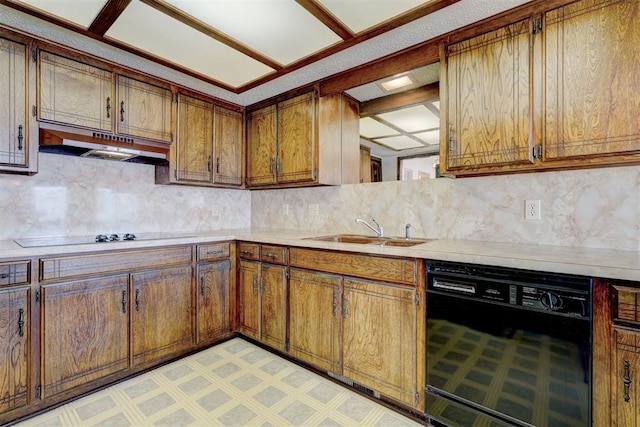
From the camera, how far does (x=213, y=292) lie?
2.66 metres

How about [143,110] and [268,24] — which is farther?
[143,110]

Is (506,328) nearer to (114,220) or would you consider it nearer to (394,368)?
(394,368)

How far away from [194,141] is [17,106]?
119 cm

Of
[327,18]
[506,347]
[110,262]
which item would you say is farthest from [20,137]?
[506,347]

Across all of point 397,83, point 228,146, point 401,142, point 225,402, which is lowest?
point 225,402

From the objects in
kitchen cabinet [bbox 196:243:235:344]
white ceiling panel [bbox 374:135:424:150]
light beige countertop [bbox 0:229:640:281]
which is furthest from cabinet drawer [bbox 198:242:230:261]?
white ceiling panel [bbox 374:135:424:150]

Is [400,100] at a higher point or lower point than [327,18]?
lower

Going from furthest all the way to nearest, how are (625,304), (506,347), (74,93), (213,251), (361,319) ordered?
(213,251) → (74,93) → (361,319) → (506,347) → (625,304)

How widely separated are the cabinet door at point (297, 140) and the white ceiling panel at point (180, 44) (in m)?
0.41

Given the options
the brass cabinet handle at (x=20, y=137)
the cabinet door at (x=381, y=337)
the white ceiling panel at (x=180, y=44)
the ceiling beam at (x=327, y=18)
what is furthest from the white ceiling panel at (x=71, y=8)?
the cabinet door at (x=381, y=337)

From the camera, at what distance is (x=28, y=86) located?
1982mm

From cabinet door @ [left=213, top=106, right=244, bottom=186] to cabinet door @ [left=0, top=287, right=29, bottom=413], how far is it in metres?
1.68

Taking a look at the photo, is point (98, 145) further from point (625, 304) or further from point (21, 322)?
point (625, 304)

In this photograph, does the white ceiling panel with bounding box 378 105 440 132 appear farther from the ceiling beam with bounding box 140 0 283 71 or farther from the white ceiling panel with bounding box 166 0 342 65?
the ceiling beam with bounding box 140 0 283 71
